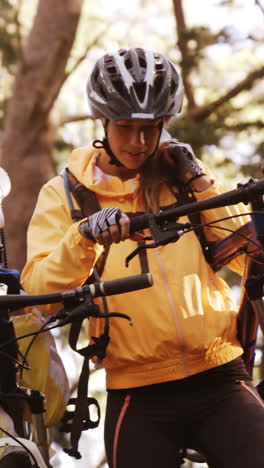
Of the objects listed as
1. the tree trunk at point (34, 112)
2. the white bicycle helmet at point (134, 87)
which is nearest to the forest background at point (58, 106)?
the tree trunk at point (34, 112)

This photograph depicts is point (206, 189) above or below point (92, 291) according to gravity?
above

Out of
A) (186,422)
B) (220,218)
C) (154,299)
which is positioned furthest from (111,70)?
(186,422)

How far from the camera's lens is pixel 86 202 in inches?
153

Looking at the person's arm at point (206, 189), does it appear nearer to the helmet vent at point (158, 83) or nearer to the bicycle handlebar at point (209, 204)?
the helmet vent at point (158, 83)

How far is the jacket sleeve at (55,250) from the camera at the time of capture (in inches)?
137

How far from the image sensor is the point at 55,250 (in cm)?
355

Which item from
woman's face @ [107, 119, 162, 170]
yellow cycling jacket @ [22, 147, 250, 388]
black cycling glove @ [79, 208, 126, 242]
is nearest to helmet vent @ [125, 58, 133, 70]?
woman's face @ [107, 119, 162, 170]

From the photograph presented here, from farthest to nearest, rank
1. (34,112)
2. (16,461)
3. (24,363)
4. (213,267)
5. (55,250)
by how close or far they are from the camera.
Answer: (34,112), (213,267), (55,250), (24,363), (16,461)

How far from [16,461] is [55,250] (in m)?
0.89

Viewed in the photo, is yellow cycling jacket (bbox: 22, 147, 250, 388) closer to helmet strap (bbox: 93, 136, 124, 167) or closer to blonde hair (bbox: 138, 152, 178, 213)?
blonde hair (bbox: 138, 152, 178, 213)

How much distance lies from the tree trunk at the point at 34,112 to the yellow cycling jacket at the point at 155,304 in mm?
→ 5365

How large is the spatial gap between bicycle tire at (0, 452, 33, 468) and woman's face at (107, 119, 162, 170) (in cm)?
148

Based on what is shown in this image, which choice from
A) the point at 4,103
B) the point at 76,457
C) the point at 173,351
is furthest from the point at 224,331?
the point at 4,103

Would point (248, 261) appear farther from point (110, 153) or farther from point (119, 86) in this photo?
point (119, 86)
